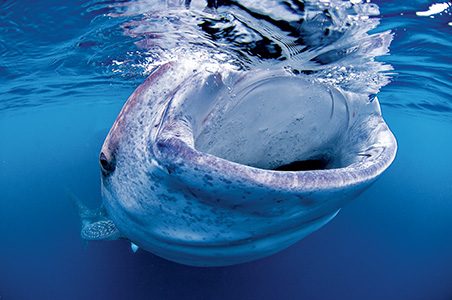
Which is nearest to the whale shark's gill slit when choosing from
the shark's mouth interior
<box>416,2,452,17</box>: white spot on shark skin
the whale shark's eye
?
the shark's mouth interior

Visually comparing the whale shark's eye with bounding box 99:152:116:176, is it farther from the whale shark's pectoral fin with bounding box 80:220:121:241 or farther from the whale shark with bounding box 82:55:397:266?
the whale shark's pectoral fin with bounding box 80:220:121:241

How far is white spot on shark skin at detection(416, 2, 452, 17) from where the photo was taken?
4116 mm

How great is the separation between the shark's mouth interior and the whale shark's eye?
639 mm

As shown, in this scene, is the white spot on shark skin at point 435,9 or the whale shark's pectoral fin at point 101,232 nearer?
the white spot on shark skin at point 435,9

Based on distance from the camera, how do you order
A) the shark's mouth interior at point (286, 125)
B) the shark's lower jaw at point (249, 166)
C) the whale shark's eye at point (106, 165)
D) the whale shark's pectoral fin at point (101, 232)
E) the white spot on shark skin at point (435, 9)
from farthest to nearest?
the whale shark's pectoral fin at point (101, 232) < the white spot on shark skin at point (435, 9) < the shark's mouth interior at point (286, 125) < the whale shark's eye at point (106, 165) < the shark's lower jaw at point (249, 166)

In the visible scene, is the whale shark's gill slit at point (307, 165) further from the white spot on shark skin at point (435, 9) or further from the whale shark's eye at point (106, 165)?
the white spot on shark skin at point (435, 9)

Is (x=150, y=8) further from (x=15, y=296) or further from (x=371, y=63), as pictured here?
(x=15, y=296)

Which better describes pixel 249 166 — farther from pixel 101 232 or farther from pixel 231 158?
pixel 101 232

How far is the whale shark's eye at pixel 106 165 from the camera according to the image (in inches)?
67.9

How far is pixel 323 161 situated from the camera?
2434 mm

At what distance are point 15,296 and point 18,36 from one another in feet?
29.4

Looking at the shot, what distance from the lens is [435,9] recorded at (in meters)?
4.30

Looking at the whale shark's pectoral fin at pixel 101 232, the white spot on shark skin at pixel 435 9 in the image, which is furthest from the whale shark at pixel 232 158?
the whale shark's pectoral fin at pixel 101 232

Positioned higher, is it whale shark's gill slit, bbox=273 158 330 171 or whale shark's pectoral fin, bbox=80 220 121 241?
whale shark's gill slit, bbox=273 158 330 171
